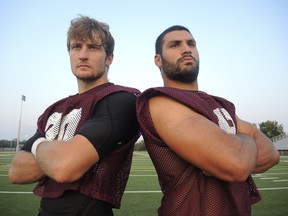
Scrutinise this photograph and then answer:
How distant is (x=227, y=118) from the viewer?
6.57 feet

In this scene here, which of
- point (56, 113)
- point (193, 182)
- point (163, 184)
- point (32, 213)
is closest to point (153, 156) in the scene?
point (163, 184)

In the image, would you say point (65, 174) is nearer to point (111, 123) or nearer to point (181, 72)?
point (111, 123)

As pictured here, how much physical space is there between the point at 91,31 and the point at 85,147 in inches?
42.9

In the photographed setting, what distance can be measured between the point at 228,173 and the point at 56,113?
4.16 feet

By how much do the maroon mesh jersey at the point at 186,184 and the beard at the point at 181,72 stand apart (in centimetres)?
35

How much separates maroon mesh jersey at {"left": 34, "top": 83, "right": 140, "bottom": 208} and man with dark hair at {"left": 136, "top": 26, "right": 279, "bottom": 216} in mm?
234

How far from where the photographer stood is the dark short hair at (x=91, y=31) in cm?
224

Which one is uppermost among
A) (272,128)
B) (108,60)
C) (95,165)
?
(108,60)

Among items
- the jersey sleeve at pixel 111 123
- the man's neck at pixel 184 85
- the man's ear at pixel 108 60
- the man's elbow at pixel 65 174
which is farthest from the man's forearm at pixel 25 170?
the man's neck at pixel 184 85

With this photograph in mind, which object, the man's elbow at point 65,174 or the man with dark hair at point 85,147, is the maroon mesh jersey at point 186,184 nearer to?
the man with dark hair at point 85,147

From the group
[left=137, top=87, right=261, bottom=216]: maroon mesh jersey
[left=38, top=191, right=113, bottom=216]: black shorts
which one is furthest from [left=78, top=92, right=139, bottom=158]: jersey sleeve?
[left=38, top=191, right=113, bottom=216]: black shorts

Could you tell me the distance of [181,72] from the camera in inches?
83.5

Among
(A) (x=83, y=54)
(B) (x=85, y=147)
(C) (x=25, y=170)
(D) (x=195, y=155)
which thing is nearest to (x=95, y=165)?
(B) (x=85, y=147)

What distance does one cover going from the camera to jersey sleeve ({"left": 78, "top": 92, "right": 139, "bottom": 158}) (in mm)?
1598
